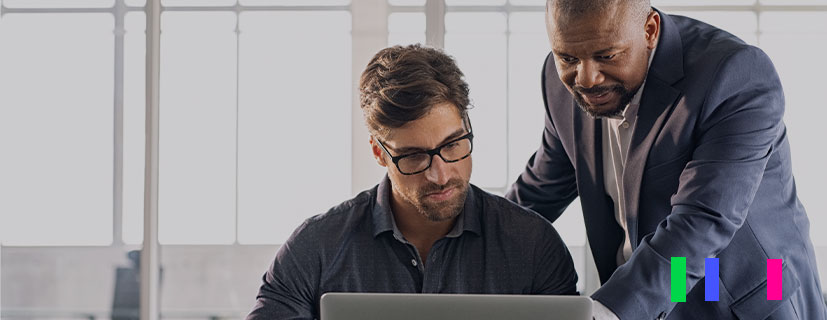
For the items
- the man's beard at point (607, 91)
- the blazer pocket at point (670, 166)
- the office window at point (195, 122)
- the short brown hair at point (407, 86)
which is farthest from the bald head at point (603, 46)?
the office window at point (195, 122)

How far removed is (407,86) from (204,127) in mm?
2491

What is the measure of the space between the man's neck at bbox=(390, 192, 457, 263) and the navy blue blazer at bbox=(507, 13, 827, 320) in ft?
1.10

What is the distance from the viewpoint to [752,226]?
1671mm

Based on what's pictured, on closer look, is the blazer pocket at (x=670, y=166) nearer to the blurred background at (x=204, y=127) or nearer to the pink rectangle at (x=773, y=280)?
the pink rectangle at (x=773, y=280)

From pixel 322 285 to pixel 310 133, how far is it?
7.71ft

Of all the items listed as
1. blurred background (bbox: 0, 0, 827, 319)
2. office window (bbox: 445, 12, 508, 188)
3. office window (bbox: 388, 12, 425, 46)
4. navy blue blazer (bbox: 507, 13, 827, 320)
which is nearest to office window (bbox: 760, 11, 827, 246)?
blurred background (bbox: 0, 0, 827, 319)

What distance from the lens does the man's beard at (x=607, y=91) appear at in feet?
5.34

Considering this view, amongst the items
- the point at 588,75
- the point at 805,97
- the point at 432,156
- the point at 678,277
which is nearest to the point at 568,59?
the point at 588,75

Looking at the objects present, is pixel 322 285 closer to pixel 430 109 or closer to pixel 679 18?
pixel 430 109

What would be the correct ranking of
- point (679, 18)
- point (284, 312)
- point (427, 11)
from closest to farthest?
point (284, 312) → point (679, 18) → point (427, 11)

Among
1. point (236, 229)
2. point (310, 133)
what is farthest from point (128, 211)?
point (310, 133)

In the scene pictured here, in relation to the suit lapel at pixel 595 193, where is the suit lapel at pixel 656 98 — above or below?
above

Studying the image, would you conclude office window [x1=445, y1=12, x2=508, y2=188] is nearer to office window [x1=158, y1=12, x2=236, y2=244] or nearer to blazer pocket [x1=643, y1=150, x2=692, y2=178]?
office window [x1=158, y1=12, x2=236, y2=244]

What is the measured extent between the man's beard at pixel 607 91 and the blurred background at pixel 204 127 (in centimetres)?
212
